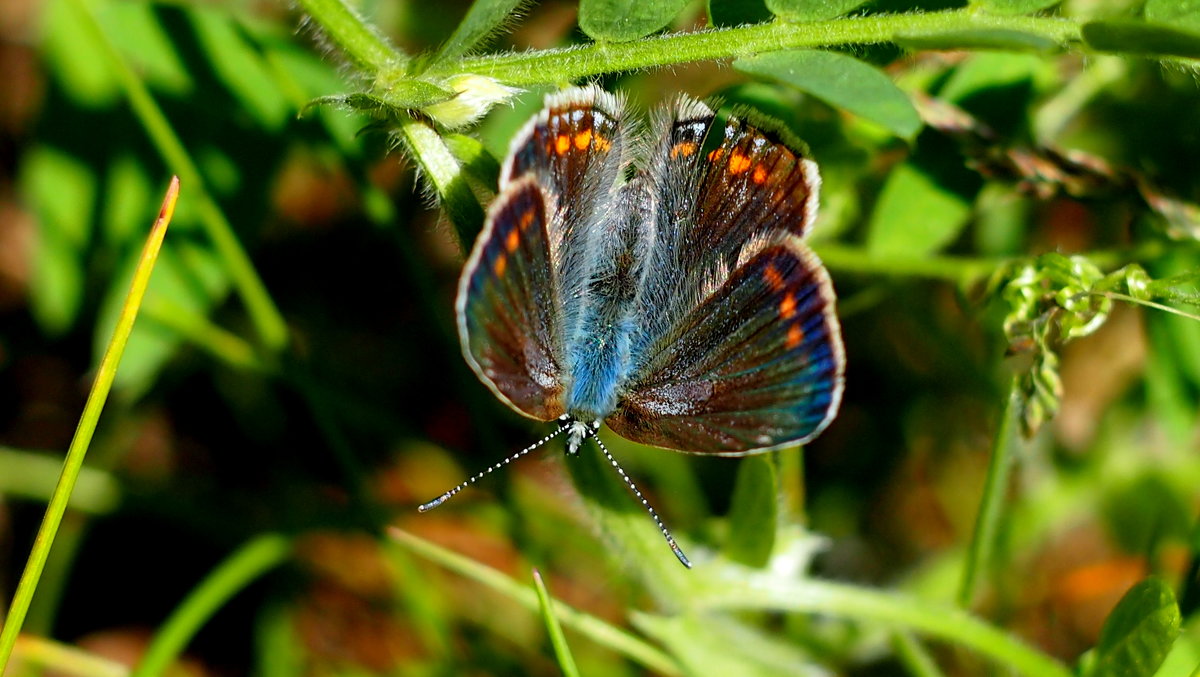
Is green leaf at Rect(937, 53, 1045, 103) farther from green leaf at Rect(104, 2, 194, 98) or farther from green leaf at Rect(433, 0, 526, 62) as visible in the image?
green leaf at Rect(104, 2, 194, 98)

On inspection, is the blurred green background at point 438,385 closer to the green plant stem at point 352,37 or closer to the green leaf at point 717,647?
the green leaf at point 717,647

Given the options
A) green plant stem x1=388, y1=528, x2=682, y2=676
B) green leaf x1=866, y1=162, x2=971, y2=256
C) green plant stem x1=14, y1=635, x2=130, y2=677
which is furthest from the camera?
green plant stem x1=14, y1=635, x2=130, y2=677

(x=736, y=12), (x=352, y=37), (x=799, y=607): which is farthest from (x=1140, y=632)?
(x=352, y=37)

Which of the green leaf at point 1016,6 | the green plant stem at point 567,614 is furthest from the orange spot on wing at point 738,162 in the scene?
the green plant stem at point 567,614

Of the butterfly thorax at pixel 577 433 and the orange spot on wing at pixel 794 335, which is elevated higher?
the orange spot on wing at pixel 794 335

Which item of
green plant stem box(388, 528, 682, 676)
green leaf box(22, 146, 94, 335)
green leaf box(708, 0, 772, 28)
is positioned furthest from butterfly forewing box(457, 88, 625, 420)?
green leaf box(22, 146, 94, 335)

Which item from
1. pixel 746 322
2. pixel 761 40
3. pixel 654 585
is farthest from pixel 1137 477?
pixel 761 40

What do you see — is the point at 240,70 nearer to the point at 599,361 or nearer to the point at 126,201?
the point at 126,201
